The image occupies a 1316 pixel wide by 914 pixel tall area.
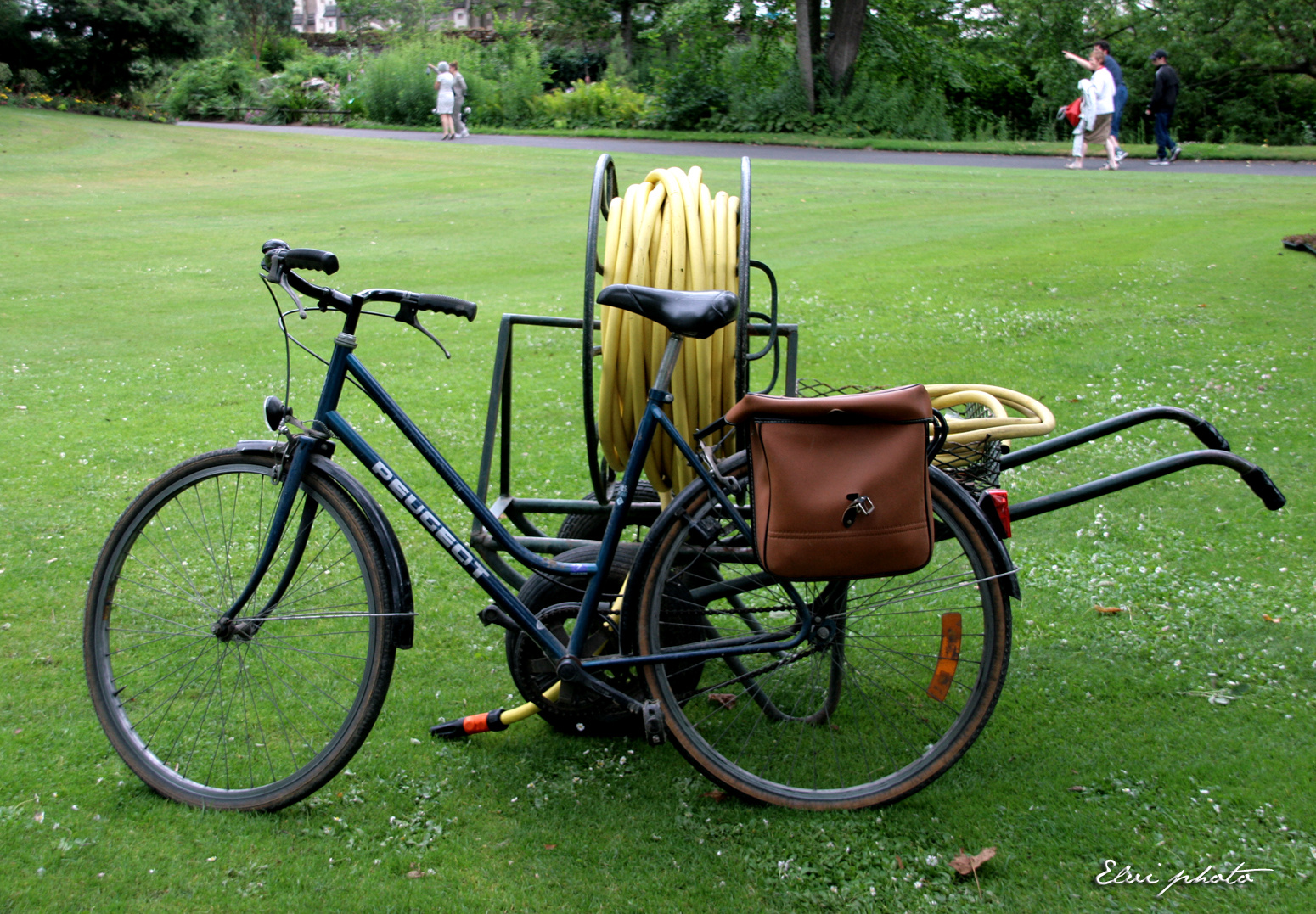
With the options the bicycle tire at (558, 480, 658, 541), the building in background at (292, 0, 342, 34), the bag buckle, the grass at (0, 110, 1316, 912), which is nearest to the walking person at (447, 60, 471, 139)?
the grass at (0, 110, 1316, 912)

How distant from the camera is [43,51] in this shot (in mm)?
32938

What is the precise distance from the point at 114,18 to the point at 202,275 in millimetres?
25548

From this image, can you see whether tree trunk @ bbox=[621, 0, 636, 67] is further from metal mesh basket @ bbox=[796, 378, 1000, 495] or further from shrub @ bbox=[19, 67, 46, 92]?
metal mesh basket @ bbox=[796, 378, 1000, 495]

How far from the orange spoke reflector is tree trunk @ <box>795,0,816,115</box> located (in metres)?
28.7

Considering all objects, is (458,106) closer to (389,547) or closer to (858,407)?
(389,547)

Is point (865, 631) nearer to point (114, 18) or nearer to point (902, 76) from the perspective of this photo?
point (902, 76)

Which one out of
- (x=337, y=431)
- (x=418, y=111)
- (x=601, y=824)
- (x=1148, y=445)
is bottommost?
(x=601, y=824)

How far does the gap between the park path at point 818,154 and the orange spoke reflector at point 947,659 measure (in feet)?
67.8

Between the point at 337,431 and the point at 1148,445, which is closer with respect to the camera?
the point at 337,431

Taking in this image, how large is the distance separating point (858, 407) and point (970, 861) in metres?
1.26

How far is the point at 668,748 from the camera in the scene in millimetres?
3553

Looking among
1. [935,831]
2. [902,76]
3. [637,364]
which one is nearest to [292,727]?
[637,364]

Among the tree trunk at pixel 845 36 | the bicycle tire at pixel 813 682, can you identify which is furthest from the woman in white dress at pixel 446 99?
the bicycle tire at pixel 813 682

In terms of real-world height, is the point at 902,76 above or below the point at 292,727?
above
